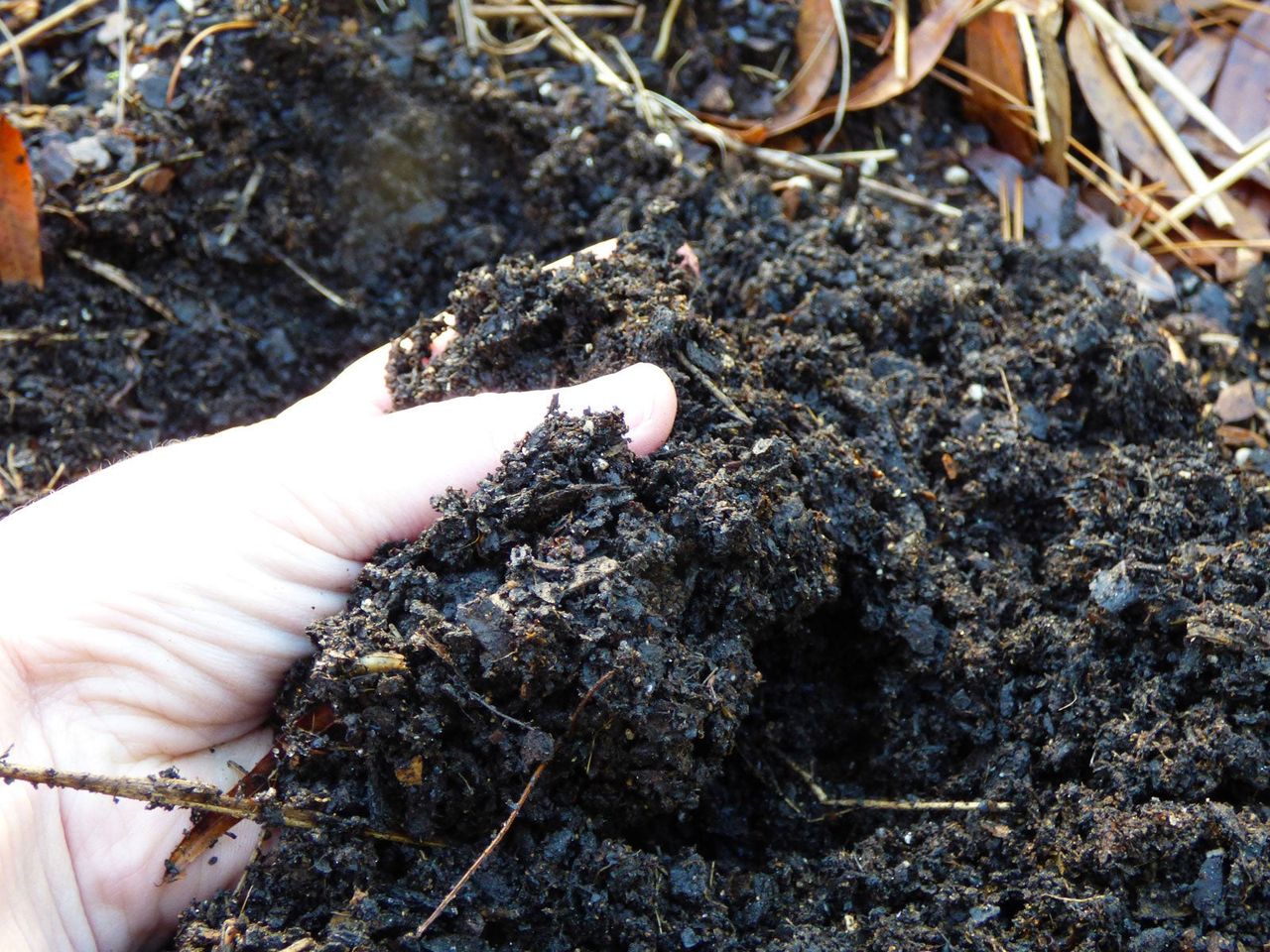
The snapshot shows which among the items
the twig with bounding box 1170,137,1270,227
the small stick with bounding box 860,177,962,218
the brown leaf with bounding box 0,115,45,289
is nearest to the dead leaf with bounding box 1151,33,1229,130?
the twig with bounding box 1170,137,1270,227

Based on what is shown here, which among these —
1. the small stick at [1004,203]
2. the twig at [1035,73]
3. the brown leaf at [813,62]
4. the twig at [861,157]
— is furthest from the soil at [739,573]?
the twig at [1035,73]

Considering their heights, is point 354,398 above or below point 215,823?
above

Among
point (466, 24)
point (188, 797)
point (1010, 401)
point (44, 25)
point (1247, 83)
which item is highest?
point (1247, 83)

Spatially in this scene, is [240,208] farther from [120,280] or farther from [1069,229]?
[1069,229]

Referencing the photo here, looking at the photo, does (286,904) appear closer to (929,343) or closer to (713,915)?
(713,915)

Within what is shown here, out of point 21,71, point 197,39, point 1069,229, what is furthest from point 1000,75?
point 21,71

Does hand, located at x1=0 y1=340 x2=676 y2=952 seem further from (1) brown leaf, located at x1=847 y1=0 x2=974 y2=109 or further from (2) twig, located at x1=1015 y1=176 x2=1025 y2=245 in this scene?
(1) brown leaf, located at x1=847 y1=0 x2=974 y2=109

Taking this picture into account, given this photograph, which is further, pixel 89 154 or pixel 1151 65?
pixel 1151 65
